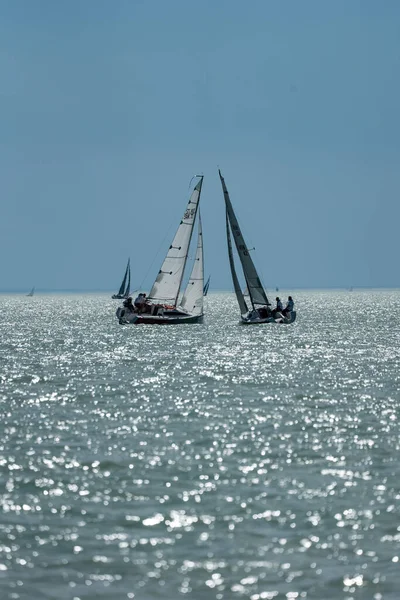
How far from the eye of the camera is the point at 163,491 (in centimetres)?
1977

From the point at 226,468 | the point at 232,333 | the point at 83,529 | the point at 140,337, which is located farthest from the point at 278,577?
the point at 232,333

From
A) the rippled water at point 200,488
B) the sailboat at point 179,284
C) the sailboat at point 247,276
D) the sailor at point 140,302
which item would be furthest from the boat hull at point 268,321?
the rippled water at point 200,488

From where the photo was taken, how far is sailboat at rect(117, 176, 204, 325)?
8506 cm

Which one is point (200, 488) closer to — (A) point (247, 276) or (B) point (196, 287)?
(B) point (196, 287)

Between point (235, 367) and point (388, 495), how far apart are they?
102 ft

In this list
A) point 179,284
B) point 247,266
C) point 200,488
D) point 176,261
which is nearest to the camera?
point 200,488

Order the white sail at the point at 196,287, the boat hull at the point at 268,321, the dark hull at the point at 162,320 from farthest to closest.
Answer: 1. the boat hull at the point at 268,321
2. the white sail at the point at 196,287
3. the dark hull at the point at 162,320

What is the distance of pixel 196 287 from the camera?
3398 inches

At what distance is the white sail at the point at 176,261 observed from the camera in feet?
282

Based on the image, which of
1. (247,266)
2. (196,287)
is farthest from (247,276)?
(196,287)

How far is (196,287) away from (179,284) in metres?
1.49

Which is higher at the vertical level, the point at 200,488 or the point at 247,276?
the point at 247,276

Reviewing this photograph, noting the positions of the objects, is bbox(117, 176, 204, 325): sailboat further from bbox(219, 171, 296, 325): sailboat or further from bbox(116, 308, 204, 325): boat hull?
bbox(219, 171, 296, 325): sailboat

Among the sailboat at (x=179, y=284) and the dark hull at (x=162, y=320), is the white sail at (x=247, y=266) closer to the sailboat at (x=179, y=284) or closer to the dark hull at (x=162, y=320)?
the sailboat at (x=179, y=284)
